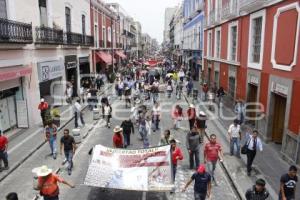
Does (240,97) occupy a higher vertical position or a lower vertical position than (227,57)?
lower

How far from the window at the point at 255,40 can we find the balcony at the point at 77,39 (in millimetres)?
12101

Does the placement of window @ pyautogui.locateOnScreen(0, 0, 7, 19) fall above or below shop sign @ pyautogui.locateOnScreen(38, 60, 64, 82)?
above

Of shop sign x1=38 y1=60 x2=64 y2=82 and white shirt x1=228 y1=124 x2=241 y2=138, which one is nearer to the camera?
white shirt x1=228 y1=124 x2=241 y2=138

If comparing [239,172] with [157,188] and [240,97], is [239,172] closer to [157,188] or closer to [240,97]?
[157,188]

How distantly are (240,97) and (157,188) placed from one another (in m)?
11.5

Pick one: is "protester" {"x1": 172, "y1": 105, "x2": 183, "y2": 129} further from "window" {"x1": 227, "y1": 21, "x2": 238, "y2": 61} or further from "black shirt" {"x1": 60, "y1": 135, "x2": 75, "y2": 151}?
"window" {"x1": 227, "y1": 21, "x2": 238, "y2": 61}

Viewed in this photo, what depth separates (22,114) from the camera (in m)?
15.5

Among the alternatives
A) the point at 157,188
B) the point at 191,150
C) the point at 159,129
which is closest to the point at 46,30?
the point at 159,129

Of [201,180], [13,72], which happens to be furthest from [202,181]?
[13,72]

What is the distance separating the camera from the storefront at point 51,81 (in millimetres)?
17312

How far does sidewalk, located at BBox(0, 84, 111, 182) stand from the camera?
35.8ft

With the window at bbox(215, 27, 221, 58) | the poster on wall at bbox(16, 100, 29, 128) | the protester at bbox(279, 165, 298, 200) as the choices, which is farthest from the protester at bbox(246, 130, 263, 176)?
the window at bbox(215, 27, 221, 58)

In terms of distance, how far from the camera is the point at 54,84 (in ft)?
70.3

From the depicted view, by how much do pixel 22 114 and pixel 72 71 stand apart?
10.0 meters
